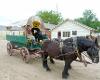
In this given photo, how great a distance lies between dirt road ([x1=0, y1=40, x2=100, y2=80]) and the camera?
33.8 feet

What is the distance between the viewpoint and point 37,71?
11.3m

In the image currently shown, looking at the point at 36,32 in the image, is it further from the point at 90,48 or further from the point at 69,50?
the point at 90,48

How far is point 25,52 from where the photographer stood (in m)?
12.8

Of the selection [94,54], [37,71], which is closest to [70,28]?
[37,71]

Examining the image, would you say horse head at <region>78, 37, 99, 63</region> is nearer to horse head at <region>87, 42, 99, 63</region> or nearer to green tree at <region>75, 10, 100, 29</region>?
horse head at <region>87, 42, 99, 63</region>

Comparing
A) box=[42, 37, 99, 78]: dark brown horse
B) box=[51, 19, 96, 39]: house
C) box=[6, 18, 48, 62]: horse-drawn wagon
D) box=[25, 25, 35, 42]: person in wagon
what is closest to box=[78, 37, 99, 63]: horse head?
box=[42, 37, 99, 78]: dark brown horse

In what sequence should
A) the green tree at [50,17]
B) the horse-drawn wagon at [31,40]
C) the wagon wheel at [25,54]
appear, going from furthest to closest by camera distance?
the green tree at [50,17] → the horse-drawn wagon at [31,40] → the wagon wheel at [25,54]

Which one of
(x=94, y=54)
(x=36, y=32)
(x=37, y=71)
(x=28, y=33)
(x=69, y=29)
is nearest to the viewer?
(x=94, y=54)

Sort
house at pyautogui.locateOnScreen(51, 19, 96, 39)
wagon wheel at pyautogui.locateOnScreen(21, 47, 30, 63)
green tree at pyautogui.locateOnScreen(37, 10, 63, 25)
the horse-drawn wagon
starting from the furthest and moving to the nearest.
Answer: green tree at pyautogui.locateOnScreen(37, 10, 63, 25) < house at pyautogui.locateOnScreen(51, 19, 96, 39) < the horse-drawn wagon < wagon wheel at pyautogui.locateOnScreen(21, 47, 30, 63)

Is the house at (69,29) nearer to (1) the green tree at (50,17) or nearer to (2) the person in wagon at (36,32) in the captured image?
(1) the green tree at (50,17)

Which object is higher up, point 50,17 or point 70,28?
point 50,17

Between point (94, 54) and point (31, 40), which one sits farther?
point (31, 40)

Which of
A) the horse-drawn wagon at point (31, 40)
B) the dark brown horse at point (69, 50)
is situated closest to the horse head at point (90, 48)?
the dark brown horse at point (69, 50)

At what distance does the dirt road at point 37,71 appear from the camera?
1030 cm
